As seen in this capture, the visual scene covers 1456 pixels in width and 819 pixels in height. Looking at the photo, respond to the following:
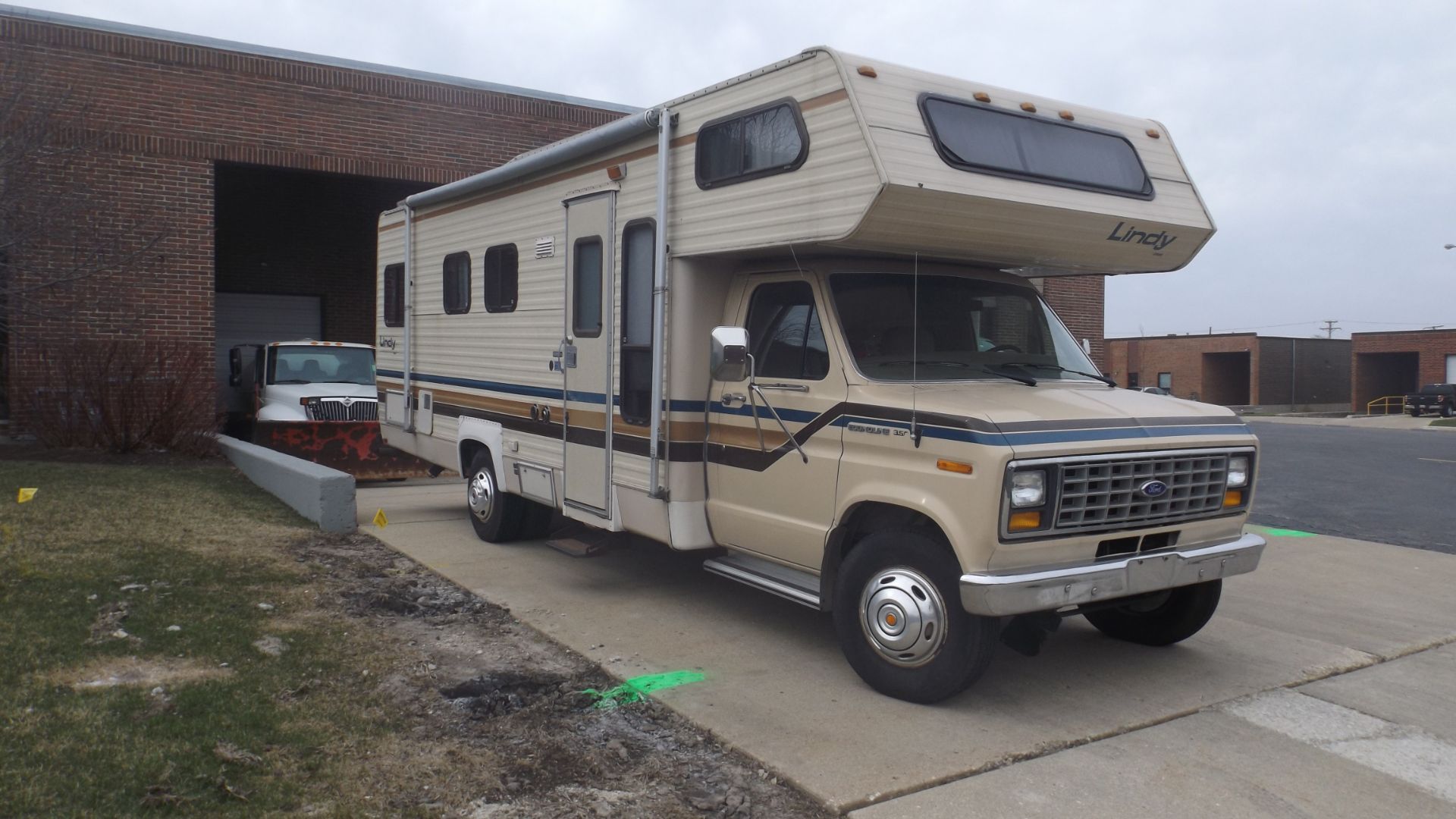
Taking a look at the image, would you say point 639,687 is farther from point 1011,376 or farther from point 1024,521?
point 1011,376

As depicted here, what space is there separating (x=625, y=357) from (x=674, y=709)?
254cm

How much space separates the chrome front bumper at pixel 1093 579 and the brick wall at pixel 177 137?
12.4 m

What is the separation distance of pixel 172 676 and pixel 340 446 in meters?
8.32

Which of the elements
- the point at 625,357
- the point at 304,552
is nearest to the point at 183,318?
the point at 304,552

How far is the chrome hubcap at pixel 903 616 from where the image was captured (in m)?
5.05

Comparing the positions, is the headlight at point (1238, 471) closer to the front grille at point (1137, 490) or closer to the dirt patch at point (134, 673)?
the front grille at point (1137, 490)

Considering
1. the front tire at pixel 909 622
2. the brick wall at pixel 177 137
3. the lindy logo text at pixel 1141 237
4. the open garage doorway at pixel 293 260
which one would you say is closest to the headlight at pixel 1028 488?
the front tire at pixel 909 622

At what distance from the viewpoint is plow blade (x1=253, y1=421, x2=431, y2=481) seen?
43.1ft

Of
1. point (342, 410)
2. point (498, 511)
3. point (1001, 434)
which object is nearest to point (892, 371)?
point (1001, 434)

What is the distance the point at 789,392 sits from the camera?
5.90 meters

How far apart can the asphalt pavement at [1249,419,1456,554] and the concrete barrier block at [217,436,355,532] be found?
26.6 ft

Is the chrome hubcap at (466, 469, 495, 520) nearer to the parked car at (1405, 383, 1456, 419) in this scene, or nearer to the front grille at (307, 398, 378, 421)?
the front grille at (307, 398, 378, 421)

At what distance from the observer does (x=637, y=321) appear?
6824 mm

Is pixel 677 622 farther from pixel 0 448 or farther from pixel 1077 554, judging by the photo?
pixel 0 448
